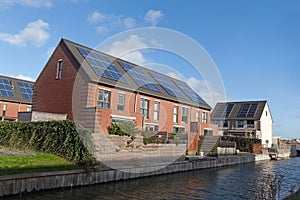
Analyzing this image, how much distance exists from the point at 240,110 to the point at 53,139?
5034 cm

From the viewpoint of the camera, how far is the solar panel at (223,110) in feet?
199

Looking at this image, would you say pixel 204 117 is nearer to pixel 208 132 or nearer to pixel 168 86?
pixel 208 132

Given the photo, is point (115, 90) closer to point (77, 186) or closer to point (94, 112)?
point (94, 112)

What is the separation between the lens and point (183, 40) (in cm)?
1759

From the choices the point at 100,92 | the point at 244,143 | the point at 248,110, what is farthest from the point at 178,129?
the point at 248,110

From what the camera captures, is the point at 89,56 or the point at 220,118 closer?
the point at 89,56

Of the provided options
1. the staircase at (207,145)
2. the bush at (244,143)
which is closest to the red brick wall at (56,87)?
the staircase at (207,145)

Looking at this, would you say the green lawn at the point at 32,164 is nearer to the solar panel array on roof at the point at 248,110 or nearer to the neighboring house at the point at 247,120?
the neighboring house at the point at 247,120

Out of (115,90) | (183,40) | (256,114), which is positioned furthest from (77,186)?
(256,114)

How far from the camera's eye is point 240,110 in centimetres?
5916

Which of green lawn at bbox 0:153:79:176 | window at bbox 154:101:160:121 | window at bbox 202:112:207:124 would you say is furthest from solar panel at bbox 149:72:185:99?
green lawn at bbox 0:153:79:176

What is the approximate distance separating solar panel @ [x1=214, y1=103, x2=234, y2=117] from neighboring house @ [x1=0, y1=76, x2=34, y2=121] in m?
38.5

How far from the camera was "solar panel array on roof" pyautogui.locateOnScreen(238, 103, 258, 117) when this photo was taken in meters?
56.3

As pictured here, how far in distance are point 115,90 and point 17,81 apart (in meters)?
22.6
